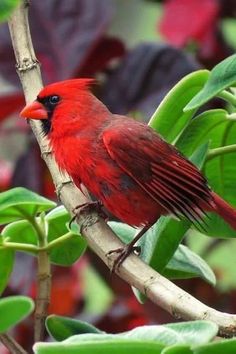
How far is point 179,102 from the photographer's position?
1213 mm

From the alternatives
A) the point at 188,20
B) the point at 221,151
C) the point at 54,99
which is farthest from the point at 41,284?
the point at 188,20

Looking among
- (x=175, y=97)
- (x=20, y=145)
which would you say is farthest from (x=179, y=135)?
(x=20, y=145)

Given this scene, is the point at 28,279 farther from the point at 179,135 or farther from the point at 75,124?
the point at 179,135

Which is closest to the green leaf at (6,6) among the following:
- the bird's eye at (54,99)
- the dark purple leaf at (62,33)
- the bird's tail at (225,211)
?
the bird's tail at (225,211)

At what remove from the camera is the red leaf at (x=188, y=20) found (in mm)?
2381

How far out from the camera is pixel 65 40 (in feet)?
7.53

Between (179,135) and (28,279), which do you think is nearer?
(179,135)

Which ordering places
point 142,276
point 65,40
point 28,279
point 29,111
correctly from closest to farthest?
point 142,276
point 29,111
point 28,279
point 65,40

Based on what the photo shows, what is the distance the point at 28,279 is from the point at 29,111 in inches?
26.4

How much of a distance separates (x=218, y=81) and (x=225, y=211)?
0.83ft

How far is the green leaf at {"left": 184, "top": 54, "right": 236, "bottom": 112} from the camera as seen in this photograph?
105cm

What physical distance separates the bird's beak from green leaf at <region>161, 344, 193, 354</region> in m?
0.66

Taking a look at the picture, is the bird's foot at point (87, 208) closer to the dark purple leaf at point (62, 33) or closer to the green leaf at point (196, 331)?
the green leaf at point (196, 331)

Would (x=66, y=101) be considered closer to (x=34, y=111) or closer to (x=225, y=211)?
(x=34, y=111)
